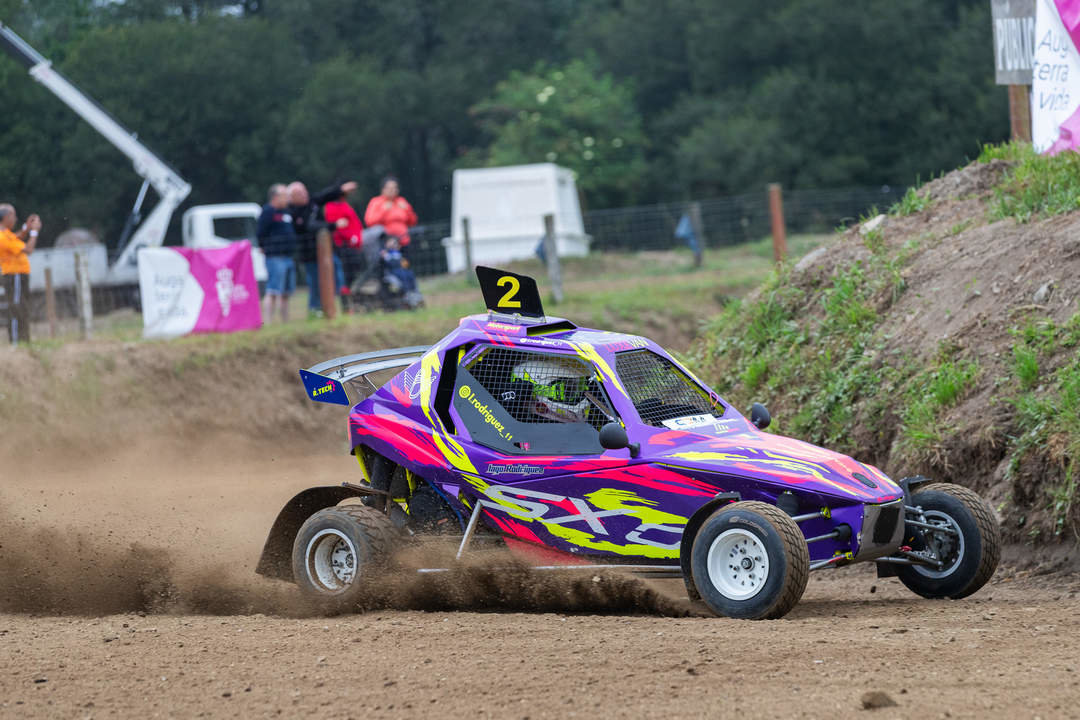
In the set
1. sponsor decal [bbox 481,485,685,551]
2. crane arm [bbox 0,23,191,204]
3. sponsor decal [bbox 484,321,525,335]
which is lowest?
sponsor decal [bbox 481,485,685,551]

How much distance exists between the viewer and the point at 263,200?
47.9 metres

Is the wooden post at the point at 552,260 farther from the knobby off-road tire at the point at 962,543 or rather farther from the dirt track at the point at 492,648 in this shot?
the knobby off-road tire at the point at 962,543

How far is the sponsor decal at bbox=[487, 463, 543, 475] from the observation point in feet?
25.5

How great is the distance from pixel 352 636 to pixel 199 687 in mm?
1131

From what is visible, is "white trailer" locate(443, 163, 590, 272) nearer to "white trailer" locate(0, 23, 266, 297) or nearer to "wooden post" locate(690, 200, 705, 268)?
"white trailer" locate(0, 23, 266, 297)

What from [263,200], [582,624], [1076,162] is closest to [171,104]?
[263,200]

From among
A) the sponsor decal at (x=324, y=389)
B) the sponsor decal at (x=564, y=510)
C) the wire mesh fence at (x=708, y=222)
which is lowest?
the sponsor decal at (x=564, y=510)

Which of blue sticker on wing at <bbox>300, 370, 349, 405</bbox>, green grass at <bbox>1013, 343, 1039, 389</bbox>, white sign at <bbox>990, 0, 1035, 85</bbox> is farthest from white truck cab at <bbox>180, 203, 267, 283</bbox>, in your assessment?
green grass at <bbox>1013, 343, 1039, 389</bbox>

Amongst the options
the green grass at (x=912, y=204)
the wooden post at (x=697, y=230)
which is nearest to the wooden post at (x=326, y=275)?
the green grass at (x=912, y=204)

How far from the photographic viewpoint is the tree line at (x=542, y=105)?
4494 cm

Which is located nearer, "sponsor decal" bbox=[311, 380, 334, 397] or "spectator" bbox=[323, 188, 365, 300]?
"sponsor decal" bbox=[311, 380, 334, 397]

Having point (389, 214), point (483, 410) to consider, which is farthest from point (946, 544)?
point (389, 214)

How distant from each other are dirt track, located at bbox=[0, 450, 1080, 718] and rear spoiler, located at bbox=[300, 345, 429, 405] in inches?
50.1

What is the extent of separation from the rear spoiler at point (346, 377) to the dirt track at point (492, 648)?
1272 millimetres
